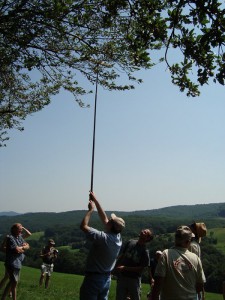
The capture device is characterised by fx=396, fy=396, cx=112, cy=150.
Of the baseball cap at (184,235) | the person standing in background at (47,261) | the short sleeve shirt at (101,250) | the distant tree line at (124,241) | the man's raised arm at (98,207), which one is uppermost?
the man's raised arm at (98,207)

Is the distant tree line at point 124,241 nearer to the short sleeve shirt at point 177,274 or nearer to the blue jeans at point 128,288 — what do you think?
the short sleeve shirt at point 177,274

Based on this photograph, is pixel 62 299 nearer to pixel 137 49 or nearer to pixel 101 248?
pixel 101 248

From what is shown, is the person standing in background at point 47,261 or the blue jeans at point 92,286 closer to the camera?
the blue jeans at point 92,286

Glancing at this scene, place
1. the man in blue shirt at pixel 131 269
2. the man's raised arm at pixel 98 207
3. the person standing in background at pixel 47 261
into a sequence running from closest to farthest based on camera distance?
the man's raised arm at pixel 98 207 < the man in blue shirt at pixel 131 269 < the person standing in background at pixel 47 261

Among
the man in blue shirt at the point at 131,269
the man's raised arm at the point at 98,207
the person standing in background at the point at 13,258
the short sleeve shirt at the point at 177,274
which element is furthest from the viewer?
the person standing in background at the point at 13,258

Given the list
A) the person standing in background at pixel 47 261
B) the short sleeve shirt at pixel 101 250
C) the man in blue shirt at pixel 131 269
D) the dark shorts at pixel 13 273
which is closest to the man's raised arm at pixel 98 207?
the short sleeve shirt at pixel 101 250

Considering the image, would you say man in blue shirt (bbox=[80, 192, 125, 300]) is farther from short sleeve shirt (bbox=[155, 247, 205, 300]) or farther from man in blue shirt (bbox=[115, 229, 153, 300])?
man in blue shirt (bbox=[115, 229, 153, 300])

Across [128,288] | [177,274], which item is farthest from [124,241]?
[177,274]

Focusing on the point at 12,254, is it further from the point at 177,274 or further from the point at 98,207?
the point at 177,274

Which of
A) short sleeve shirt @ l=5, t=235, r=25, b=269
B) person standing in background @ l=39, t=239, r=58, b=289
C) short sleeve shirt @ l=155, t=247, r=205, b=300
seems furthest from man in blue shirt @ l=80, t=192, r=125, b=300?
person standing in background @ l=39, t=239, r=58, b=289

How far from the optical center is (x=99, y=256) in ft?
18.9

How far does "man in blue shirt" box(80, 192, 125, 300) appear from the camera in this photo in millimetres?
5676

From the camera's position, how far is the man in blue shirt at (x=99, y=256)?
18.6 ft

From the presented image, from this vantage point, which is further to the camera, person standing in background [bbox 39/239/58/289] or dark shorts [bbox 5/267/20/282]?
person standing in background [bbox 39/239/58/289]
